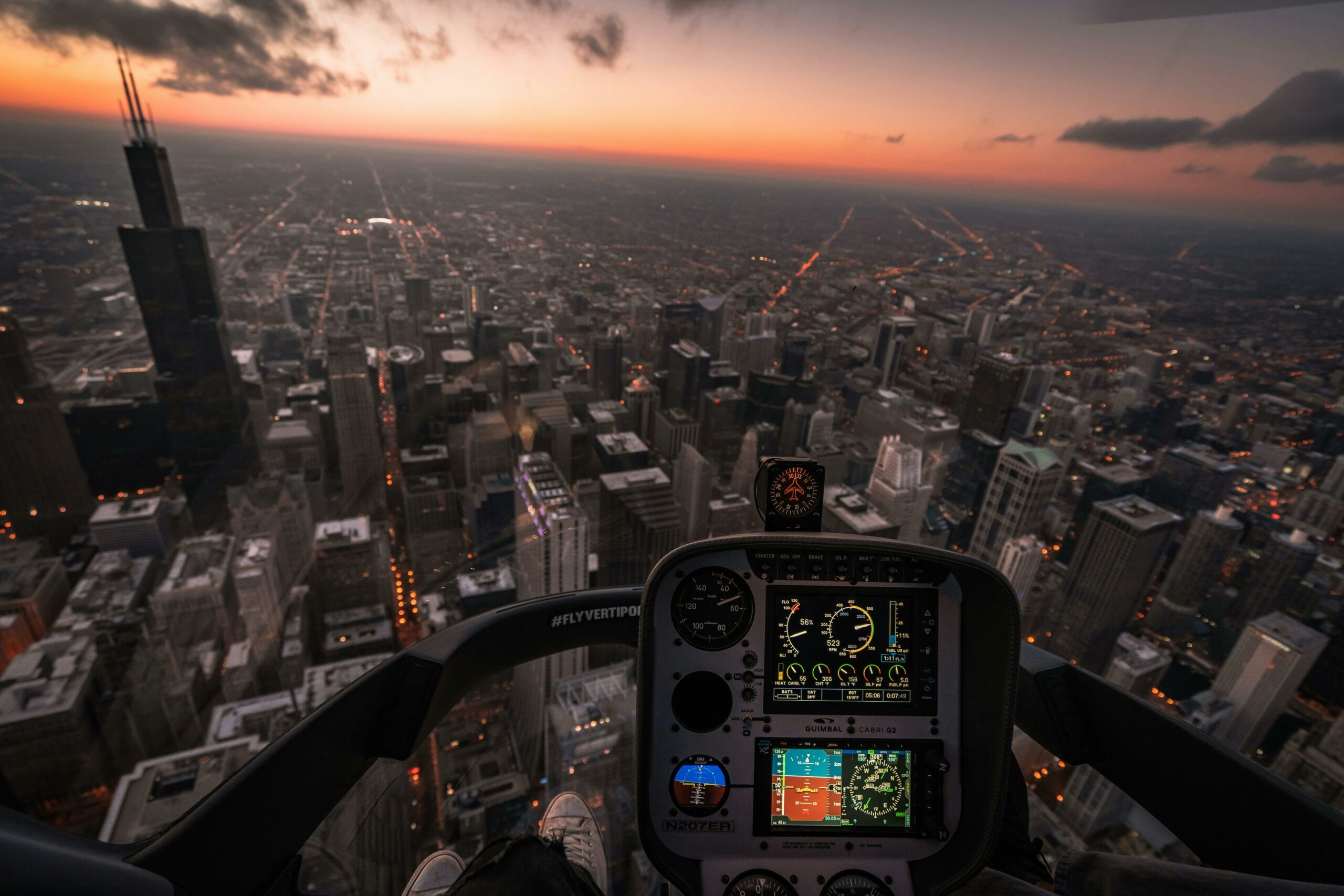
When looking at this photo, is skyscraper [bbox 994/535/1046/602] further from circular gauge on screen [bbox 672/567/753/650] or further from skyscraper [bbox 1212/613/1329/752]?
circular gauge on screen [bbox 672/567/753/650]

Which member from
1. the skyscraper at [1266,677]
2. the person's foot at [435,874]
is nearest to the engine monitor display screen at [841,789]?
the person's foot at [435,874]

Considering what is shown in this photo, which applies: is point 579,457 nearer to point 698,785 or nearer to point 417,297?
point 417,297

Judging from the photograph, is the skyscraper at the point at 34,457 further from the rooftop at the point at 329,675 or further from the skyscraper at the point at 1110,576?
the skyscraper at the point at 1110,576

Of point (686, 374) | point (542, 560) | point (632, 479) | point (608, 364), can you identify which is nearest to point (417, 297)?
point (608, 364)

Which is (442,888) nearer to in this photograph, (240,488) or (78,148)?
(78,148)

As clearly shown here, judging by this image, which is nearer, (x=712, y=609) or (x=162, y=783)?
(x=712, y=609)

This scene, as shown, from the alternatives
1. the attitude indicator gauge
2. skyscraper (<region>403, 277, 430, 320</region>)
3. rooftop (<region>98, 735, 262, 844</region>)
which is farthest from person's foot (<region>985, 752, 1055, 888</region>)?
skyscraper (<region>403, 277, 430, 320</region>)
